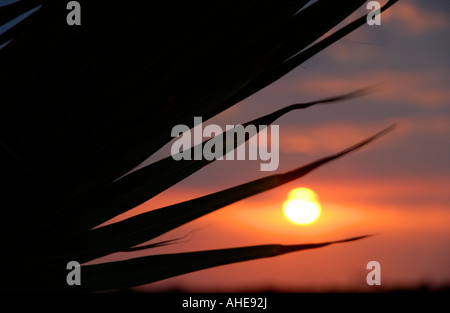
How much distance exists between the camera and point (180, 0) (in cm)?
71

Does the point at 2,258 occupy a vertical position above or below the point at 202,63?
below

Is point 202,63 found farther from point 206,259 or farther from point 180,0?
point 206,259

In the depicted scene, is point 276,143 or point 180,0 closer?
point 180,0

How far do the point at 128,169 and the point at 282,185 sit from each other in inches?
9.1

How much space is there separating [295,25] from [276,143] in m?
0.33

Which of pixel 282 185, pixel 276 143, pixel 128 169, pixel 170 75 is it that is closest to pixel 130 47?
pixel 170 75

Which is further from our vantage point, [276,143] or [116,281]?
[276,143]

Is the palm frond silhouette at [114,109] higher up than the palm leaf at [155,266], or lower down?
higher up

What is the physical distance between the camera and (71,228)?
74 centimetres

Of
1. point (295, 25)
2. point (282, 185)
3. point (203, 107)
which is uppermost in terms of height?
point (295, 25)

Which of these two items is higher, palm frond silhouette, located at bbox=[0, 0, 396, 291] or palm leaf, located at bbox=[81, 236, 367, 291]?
palm frond silhouette, located at bbox=[0, 0, 396, 291]

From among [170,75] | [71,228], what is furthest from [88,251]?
[170,75]

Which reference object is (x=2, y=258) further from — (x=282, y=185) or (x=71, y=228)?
(x=282, y=185)

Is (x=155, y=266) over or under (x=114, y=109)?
under
